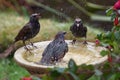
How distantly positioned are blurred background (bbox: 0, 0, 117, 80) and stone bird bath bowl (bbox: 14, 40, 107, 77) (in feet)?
6.77

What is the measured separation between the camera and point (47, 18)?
996 centimetres

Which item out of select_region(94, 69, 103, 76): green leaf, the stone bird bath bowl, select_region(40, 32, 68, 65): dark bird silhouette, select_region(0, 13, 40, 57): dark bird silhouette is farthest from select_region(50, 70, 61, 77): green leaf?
select_region(0, 13, 40, 57): dark bird silhouette

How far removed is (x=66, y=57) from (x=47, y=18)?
5.99 m

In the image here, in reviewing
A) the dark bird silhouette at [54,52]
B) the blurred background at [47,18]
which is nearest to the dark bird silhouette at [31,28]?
the dark bird silhouette at [54,52]

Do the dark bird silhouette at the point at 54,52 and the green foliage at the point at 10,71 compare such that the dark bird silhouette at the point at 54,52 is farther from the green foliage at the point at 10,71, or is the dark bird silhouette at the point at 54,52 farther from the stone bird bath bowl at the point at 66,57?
the green foliage at the point at 10,71

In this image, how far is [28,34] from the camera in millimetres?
4789

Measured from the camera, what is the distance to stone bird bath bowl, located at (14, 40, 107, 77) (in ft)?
11.4

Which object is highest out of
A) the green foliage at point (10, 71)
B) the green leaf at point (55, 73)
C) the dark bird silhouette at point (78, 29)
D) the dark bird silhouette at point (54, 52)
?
the green leaf at point (55, 73)

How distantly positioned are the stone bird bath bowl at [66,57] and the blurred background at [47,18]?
6.77 feet

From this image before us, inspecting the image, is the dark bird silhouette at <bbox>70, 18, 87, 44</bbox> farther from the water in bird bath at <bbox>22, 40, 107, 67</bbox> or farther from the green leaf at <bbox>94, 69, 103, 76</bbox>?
the green leaf at <bbox>94, 69, 103, 76</bbox>

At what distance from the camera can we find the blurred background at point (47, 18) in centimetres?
697

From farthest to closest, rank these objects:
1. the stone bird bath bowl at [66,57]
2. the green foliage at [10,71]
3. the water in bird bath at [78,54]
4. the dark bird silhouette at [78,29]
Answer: the green foliage at [10,71], the dark bird silhouette at [78,29], the water in bird bath at [78,54], the stone bird bath bowl at [66,57]

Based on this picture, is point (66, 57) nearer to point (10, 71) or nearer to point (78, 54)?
point (78, 54)

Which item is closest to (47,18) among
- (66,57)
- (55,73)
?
(66,57)
